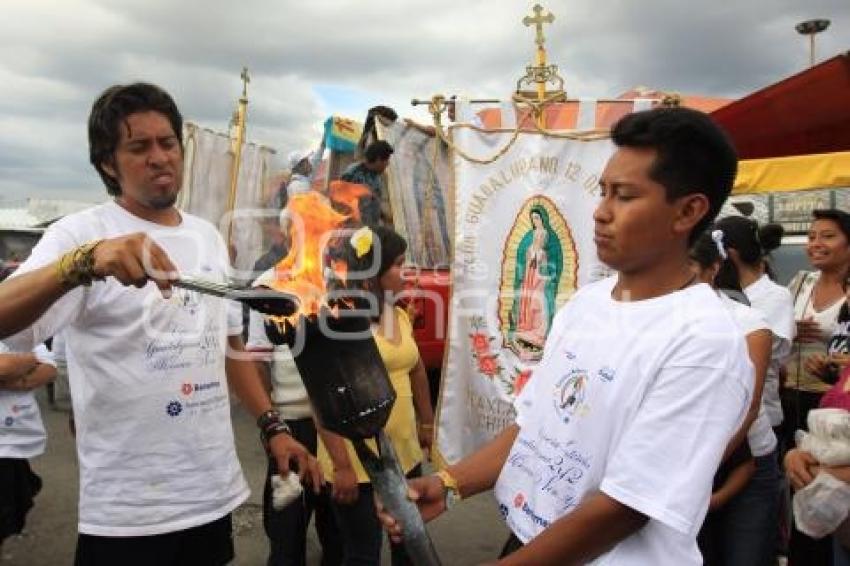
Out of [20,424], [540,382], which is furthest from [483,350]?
[540,382]

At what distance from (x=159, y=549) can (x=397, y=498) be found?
1.15m

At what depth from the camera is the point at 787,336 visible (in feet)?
12.3

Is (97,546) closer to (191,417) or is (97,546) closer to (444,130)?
(191,417)

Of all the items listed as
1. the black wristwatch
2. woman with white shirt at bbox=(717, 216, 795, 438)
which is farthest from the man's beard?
woman with white shirt at bbox=(717, 216, 795, 438)

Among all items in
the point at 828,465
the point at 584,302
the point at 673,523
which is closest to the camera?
the point at 673,523

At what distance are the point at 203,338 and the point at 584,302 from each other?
130 cm

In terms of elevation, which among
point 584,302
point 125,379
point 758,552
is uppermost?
point 584,302

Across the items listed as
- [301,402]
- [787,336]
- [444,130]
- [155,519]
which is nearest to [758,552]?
[787,336]

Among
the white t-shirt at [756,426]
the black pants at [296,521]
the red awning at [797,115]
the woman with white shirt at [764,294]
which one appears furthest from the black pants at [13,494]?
the red awning at [797,115]

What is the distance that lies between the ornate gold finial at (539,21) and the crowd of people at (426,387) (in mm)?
2170

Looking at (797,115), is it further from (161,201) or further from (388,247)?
(161,201)

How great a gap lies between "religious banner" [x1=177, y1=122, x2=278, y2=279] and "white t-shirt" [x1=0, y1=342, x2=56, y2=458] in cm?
372

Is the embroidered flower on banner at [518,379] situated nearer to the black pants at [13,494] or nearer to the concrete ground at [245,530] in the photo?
the concrete ground at [245,530]

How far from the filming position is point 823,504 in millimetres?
2660
